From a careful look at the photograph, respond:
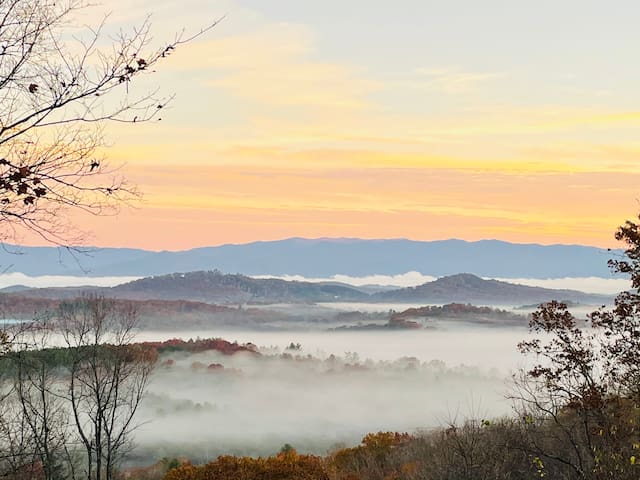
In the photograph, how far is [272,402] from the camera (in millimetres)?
157000

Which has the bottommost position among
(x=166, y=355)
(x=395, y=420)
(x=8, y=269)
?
(x=395, y=420)

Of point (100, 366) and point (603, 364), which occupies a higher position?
point (603, 364)

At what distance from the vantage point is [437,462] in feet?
83.7

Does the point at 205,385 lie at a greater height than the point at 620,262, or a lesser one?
lesser

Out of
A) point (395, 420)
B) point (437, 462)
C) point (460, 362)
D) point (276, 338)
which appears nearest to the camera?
point (437, 462)

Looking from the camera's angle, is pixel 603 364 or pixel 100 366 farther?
pixel 100 366

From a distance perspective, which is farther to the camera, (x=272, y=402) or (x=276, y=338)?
(x=276, y=338)

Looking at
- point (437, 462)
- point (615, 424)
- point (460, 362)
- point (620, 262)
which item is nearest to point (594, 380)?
point (615, 424)

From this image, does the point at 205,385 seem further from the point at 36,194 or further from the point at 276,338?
the point at 36,194

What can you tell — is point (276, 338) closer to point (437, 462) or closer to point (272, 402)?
point (272, 402)

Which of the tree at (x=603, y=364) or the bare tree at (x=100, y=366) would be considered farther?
the bare tree at (x=100, y=366)

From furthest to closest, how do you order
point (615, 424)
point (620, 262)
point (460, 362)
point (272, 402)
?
point (460, 362) → point (272, 402) → point (615, 424) → point (620, 262)

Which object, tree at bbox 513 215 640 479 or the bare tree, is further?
the bare tree

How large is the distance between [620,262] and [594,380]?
349cm
